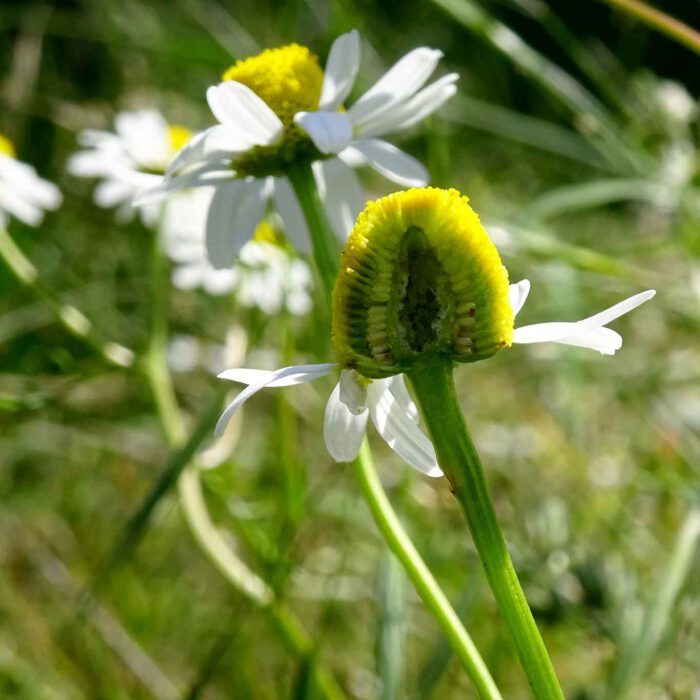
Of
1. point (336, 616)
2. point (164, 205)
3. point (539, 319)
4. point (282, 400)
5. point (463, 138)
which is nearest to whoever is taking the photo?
point (282, 400)

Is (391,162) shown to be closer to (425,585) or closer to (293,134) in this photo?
(293,134)

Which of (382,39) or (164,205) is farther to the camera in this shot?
(382,39)

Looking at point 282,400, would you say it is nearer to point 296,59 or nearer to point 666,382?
point 296,59

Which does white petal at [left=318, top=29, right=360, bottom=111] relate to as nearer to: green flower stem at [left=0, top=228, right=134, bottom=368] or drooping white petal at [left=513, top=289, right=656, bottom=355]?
drooping white petal at [left=513, top=289, right=656, bottom=355]

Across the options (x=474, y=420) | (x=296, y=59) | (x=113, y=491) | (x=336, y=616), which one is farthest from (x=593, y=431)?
(x=296, y=59)

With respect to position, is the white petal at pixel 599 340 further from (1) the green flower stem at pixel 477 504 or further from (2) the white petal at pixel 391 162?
(2) the white petal at pixel 391 162

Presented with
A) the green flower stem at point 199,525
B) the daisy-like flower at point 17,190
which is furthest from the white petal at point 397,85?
the daisy-like flower at point 17,190
